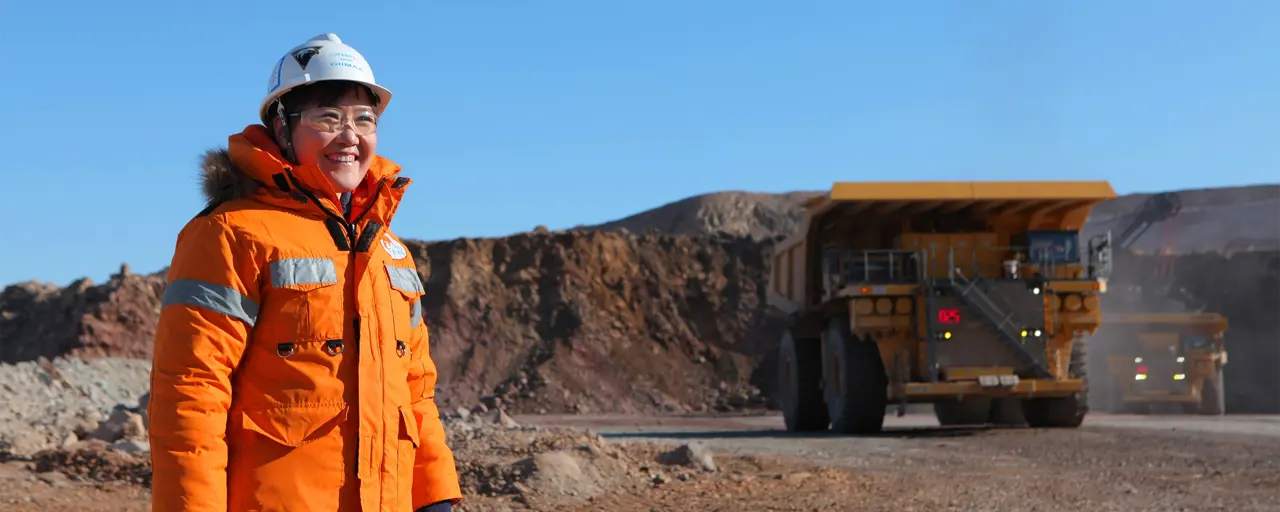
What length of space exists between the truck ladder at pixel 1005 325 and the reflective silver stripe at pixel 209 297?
1541 cm

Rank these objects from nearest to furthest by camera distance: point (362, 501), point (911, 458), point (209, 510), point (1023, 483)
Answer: point (209, 510) → point (362, 501) → point (1023, 483) → point (911, 458)

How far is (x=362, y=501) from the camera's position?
3.07 meters

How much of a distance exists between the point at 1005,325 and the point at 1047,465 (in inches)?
189

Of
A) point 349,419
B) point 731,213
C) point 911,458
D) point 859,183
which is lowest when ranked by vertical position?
point 911,458

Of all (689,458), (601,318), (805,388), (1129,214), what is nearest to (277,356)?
(689,458)

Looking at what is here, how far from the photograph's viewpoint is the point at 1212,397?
27.1 metres

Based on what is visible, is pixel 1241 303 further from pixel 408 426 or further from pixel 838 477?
pixel 408 426

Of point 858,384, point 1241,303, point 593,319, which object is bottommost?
point 858,384

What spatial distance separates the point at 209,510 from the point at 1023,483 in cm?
909

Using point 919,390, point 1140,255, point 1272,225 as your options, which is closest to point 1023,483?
point 919,390

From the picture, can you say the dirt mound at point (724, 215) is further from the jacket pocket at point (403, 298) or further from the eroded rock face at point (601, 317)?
the jacket pocket at point (403, 298)

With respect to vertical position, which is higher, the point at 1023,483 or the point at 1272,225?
the point at 1272,225

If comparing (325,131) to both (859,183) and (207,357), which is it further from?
(859,183)

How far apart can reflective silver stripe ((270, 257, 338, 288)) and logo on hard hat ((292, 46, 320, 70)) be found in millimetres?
483
